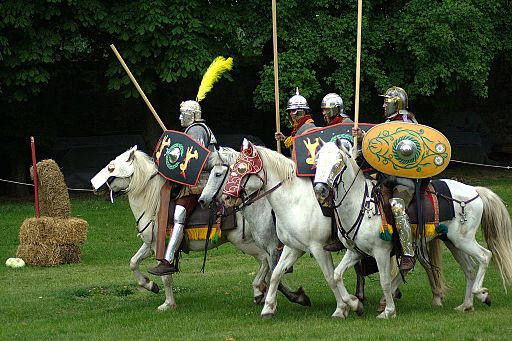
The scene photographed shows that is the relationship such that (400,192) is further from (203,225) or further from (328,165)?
(203,225)

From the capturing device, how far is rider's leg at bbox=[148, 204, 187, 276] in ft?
46.7

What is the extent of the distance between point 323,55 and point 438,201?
15008mm

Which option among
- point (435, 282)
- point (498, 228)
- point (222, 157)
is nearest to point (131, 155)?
point (222, 157)

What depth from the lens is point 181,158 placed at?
47.3 ft

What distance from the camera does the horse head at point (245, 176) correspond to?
13242mm

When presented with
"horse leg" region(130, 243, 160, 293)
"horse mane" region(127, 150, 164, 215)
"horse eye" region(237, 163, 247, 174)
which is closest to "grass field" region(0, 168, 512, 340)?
"horse leg" region(130, 243, 160, 293)

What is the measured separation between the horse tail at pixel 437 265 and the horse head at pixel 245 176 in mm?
2456

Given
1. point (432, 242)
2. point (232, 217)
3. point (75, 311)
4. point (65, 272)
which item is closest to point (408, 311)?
point (432, 242)

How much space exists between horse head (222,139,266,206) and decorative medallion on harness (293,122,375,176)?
0.49 m

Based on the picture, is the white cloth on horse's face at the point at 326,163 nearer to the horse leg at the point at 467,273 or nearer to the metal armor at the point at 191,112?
the horse leg at the point at 467,273

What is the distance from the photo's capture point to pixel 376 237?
13.0 metres

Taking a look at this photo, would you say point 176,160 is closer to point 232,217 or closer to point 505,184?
point 232,217

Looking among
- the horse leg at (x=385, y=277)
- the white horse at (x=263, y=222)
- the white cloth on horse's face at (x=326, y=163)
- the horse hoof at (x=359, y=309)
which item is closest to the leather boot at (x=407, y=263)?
the horse leg at (x=385, y=277)

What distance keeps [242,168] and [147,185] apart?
2021 mm
